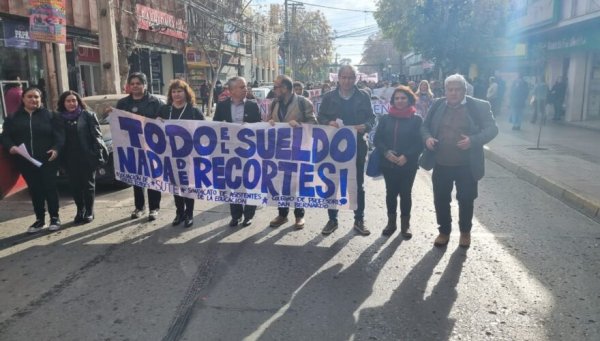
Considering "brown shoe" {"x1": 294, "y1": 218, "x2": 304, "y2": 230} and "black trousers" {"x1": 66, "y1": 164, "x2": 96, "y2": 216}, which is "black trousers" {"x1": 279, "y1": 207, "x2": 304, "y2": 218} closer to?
"brown shoe" {"x1": 294, "y1": 218, "x2": 304, "y2": 230}

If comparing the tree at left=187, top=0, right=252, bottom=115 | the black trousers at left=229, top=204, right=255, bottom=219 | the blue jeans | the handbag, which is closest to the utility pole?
the black trousers at left=229, top=204, right=255, bottom=219

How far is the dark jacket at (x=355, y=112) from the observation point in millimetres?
5926

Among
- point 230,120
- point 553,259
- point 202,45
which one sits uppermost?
point 202,45

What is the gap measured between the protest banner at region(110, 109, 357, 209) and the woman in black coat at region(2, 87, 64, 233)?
731 mm

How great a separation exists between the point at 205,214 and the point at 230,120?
1.52 meters

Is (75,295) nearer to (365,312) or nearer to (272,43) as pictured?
(365,312)

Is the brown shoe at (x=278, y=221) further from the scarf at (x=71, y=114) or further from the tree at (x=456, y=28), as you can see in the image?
the tree at (x=456, y=28)

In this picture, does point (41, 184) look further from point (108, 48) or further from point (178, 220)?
point (108, 48)

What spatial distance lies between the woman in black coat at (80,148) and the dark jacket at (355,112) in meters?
2.92

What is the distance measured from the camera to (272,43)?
61.1 meters

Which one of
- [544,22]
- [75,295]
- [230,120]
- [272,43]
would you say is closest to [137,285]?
[75,295]

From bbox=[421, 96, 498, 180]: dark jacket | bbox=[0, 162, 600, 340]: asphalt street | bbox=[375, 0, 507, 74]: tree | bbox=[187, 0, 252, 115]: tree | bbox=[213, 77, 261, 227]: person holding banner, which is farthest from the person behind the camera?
bbox=[187, 0, 252, 115]: tree

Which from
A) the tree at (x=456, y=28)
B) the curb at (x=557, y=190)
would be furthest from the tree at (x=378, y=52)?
the curb at (x=557, y=190)

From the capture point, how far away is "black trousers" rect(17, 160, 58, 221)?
20.3 feet
